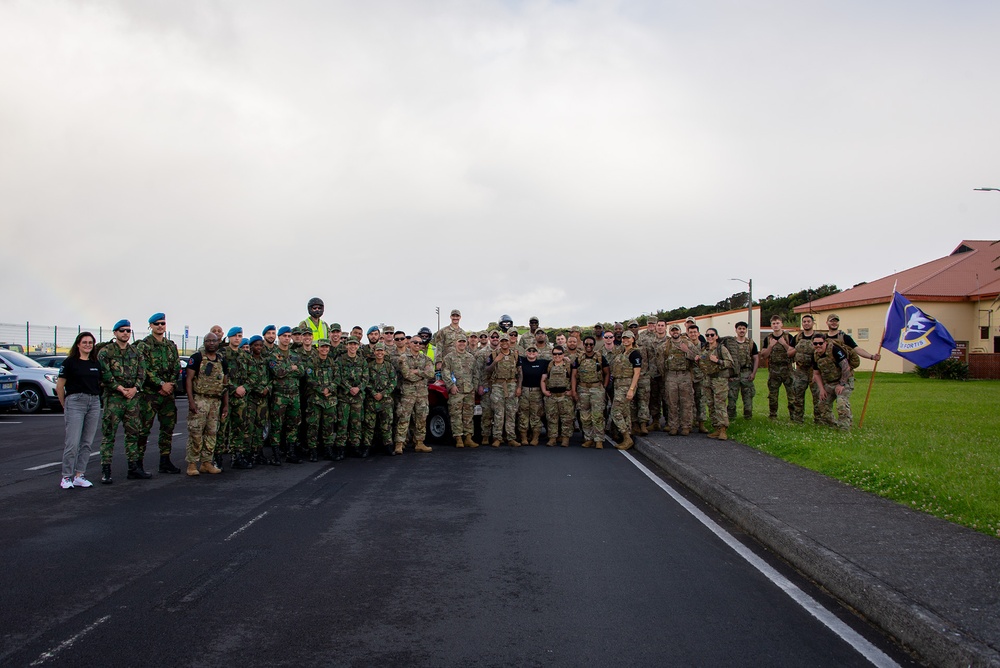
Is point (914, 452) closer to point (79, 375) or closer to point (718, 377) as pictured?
point (718, 377)

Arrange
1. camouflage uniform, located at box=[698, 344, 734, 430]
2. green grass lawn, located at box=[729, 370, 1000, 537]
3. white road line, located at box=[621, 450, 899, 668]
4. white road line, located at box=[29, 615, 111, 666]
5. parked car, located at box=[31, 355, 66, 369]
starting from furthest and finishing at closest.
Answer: parked car, located at box=[31, 355, 66, 369], camouflage uniform, located at box=[698, 344, 734, 430], green grass lawn, located at box=[729, 370, 1000, 537], white road line, located at box=[621, 450, 899, 668], white road line, located at box=[29, 615, 111, 666]

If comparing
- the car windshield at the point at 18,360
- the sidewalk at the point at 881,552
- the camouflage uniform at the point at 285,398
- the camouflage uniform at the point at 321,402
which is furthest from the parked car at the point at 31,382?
the sidewalk at the point at 881,552

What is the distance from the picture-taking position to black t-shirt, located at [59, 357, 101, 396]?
8992 millimetres

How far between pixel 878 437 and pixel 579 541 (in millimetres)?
7380

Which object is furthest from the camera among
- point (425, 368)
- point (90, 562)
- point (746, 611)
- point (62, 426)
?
point (62, 426)

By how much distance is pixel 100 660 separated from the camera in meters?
3.92

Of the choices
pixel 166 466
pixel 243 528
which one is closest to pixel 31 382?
pixel 166 466

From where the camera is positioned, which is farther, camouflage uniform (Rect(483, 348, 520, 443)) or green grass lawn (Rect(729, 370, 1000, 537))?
camouflage uniform (Rect(483, 348, 520, 443))

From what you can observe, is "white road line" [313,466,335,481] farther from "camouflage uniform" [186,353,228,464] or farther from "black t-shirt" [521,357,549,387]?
"black t-shirt" [521,357,549,387]

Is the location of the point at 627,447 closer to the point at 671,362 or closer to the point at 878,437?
the point at 671,362

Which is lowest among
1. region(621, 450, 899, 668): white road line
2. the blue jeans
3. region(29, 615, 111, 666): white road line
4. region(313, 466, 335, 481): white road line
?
region(621, 450, 899, 668): white road line

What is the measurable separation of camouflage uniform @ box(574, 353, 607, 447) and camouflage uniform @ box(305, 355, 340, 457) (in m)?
4.32

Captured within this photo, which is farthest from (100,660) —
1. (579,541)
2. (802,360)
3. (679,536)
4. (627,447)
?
(802,360)

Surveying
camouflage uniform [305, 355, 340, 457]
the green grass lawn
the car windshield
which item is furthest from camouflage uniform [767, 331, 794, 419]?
the car windshield
